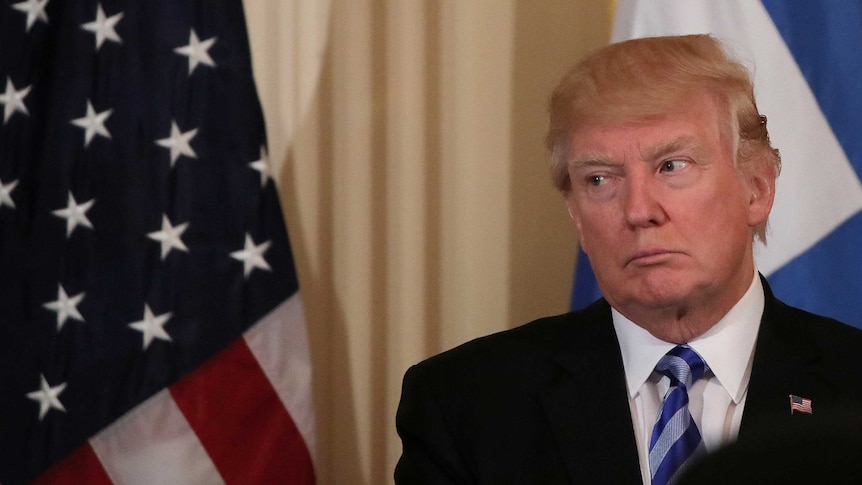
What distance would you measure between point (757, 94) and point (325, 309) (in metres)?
1.40

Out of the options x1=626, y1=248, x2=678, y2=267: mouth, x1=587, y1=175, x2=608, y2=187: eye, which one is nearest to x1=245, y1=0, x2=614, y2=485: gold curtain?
x1=587, y1=175, x2=608, y2=187: eye

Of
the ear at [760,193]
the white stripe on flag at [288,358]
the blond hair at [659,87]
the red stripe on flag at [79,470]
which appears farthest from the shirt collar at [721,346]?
the red stripe on flag at [79,470]

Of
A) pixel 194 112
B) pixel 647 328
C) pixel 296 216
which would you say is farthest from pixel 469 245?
pixel 647 328

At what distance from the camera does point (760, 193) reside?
1.93 metres

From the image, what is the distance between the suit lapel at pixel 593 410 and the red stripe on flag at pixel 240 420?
0.96 meters

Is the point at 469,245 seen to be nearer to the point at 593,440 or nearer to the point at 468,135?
the point at 468,135

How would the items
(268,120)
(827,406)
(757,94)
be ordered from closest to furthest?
(827,406) < (757,94) < (268,120)

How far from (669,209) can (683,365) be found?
28 centimetres

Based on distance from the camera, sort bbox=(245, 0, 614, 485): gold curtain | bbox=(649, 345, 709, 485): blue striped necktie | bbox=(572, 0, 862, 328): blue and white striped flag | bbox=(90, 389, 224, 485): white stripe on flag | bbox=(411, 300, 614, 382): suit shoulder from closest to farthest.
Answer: bbox=(649, 345, 709, 485): blue striped necktie → bbox=(411, 300, 614, 382): suit shoulder → bbox=(572, 0, 862, 328): blue and white striped flag → bbox=(90, 389, 224, 485): white stripe on flag → bbox=(245, 0, 614, 485): gold curtain

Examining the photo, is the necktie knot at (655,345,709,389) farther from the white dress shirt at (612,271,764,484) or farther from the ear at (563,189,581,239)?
the ear at (563,189,581,239)

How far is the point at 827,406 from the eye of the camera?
1840mm

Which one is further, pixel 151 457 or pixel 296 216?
pixel 296 216

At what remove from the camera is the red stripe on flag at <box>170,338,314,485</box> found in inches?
106

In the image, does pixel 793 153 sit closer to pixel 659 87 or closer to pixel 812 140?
pixel 812 140
